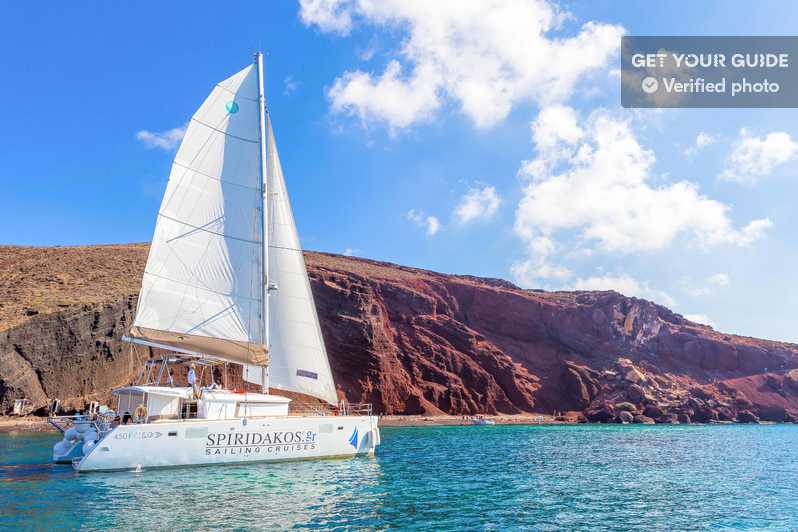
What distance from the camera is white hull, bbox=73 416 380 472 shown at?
2138cm

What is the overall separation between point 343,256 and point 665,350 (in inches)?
2304

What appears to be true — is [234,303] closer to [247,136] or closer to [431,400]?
[247,136]

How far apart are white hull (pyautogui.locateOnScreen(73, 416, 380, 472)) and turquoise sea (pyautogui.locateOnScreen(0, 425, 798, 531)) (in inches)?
20.4

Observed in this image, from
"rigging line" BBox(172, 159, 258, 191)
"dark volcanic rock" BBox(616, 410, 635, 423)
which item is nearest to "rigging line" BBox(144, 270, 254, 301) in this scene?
"rigging line" BBox(172, 159, 258, 191)

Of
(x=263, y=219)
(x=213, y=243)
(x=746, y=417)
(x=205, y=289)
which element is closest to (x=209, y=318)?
(x=205, y=289)

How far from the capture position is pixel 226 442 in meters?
23.0

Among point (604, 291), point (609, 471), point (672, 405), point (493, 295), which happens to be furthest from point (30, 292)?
point (604, 291)

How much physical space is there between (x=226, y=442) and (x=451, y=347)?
60.7 meters

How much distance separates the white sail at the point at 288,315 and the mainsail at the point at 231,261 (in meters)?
0.05

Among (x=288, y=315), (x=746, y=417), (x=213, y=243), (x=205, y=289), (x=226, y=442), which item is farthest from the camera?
(x=746, y=417)

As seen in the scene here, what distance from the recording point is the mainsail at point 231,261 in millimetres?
24250

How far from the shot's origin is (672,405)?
269 feet

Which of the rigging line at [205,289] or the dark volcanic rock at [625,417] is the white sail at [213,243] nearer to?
the rigging line at [205,289]

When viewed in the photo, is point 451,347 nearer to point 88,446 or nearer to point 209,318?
point 209,318
